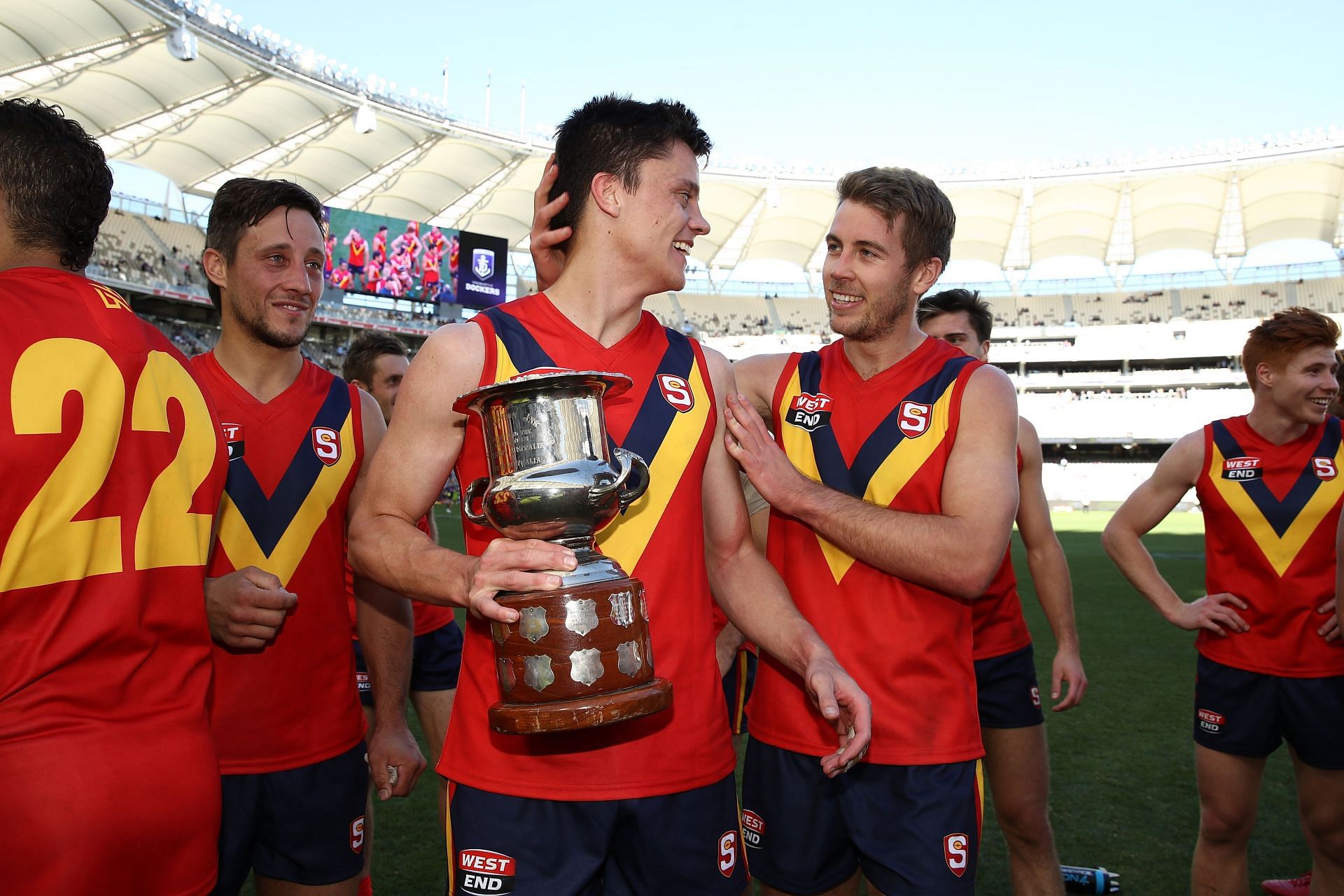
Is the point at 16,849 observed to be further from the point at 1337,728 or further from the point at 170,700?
the point at 1337,728

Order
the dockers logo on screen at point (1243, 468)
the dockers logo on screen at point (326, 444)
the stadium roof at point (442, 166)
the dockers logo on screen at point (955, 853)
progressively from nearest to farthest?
the dockers logo on screen at point (955, 853) → the dockers logo on screen at point (326, 444) → the dockers logo on screen at point (1243, 468) → the stadium roof at point (442, 166)

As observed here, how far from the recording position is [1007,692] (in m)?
4.00

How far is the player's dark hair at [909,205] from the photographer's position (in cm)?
299

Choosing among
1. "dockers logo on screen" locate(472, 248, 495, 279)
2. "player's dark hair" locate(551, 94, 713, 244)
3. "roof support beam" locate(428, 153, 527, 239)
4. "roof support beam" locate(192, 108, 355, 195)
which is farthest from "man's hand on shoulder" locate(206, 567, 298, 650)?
"roof support beam" locate(428, 153, 527, 239)

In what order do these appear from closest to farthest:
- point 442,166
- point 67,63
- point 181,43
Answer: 1. point 181,43
2. point 67,63
3. point 442,166

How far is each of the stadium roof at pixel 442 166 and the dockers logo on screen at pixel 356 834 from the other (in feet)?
90.5

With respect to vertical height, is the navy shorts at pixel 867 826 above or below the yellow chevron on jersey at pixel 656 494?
below

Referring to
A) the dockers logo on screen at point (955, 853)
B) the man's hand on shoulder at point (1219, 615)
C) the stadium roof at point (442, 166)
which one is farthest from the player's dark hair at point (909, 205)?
the stadium roof at point (442, 166)

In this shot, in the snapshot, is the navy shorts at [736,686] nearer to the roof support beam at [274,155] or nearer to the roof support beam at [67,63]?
the roof support beam at [67,63]

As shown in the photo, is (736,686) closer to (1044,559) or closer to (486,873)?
(1044,559)

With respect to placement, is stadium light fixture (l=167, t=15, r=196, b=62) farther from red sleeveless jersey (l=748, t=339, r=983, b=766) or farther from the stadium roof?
red sleeveless jersey (l=748, t=339, r=983, b=766)

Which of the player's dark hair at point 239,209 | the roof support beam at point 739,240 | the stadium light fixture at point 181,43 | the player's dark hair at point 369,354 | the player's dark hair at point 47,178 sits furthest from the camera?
the roof support beam at point 739,240

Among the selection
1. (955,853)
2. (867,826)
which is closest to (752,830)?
(867,826)

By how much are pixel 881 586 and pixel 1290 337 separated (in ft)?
8.05
